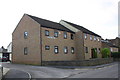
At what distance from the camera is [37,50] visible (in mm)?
24078

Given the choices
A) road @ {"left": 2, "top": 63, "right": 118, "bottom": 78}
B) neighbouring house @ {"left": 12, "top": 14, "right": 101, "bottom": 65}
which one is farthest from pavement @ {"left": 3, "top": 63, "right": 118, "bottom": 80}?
neighbouring house @ {"left": 12, "top": 14, "right": 101, "bottom": 65}

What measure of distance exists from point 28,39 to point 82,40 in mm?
12346

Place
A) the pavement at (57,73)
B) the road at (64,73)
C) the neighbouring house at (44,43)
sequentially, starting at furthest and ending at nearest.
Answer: the neighbouring house at (44,43) < the pavement at (57,73) < the road at (64,73)

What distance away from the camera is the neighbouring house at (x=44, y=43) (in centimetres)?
2441

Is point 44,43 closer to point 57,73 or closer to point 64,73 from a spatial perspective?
point 57,73

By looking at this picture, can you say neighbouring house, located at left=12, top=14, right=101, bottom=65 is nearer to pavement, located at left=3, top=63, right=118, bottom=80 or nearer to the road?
pavement, located at left=3, top=63, right=118, bottom=80

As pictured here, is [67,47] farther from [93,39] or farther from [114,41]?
[114,41]

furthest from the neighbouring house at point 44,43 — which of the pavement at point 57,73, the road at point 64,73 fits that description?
the road at point 64,73

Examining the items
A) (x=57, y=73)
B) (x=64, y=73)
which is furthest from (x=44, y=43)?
(x=64, y=73)

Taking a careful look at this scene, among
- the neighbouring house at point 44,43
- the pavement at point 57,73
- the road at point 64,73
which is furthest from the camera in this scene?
the neighbouring house at point 44,43

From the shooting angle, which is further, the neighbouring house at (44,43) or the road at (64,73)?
the neighbouring house at (44,43)

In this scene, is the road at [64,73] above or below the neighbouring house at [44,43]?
below

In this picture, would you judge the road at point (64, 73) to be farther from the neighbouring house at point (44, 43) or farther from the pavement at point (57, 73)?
the neighbouring house at point (44, 43)

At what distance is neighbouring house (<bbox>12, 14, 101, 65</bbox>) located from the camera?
961 inches
